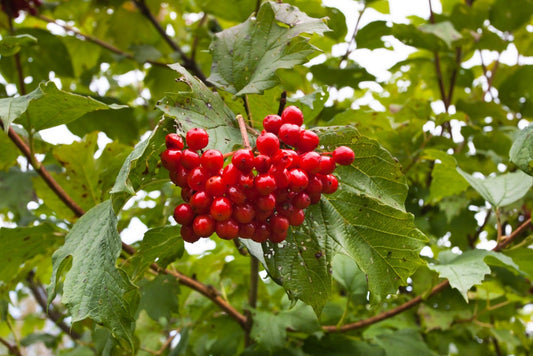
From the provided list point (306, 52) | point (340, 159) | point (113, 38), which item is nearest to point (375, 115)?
point (306, 52)

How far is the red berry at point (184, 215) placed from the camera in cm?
93

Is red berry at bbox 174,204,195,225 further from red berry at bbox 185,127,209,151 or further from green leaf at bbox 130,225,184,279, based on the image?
green leaf at bbox 130,225,184,279

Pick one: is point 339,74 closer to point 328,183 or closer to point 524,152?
point 524,152

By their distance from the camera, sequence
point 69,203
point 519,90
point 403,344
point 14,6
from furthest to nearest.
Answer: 1. point 519,90
2. point 14,6
3. point 403,344
4. point 69,203

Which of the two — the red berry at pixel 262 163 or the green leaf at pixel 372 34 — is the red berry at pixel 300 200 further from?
the green leaf at pixel 372 34

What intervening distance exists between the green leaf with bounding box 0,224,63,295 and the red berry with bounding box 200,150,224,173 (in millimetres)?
819

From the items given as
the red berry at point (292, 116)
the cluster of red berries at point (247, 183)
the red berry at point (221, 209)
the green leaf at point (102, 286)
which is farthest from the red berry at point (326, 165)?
the green leaf at point (102, 286)

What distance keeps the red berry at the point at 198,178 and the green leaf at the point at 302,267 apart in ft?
0.74

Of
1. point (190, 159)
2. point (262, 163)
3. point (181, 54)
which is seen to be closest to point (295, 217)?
point (262, 163)

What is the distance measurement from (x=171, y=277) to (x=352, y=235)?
781mm

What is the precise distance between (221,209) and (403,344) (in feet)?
3.92

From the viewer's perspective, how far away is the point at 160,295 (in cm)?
163

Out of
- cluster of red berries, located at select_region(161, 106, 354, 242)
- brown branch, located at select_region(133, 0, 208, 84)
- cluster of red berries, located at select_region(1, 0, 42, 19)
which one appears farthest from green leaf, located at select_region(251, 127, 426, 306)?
cluster of red berries, located at select_region(1, 0, 42, 19)

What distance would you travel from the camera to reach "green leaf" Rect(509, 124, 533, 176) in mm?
1099
